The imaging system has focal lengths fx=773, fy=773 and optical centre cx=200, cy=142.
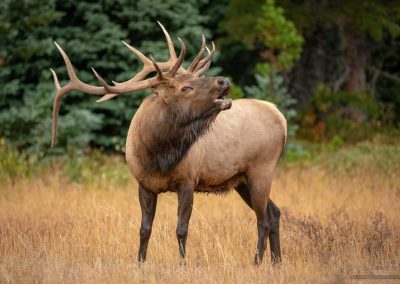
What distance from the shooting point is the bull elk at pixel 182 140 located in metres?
7.02

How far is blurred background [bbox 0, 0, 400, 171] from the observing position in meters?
13.6

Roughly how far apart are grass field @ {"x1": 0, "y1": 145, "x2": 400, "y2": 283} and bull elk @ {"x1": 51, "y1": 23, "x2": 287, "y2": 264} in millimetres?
425

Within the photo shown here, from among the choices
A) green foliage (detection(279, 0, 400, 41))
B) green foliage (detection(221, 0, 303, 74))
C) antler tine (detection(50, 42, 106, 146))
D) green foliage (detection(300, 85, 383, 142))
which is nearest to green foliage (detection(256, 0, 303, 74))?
green foliage (detection(221, 0, 303, 74))

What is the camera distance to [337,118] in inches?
734

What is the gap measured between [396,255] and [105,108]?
8.26m

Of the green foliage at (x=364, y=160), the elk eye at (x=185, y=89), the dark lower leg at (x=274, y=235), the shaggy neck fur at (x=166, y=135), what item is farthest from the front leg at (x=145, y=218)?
the green foliage at (x=364, y=160)

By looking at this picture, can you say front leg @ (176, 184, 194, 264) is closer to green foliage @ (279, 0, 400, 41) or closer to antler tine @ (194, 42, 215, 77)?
antler tine @ (194, 42, 215, 77)

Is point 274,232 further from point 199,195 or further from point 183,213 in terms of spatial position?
point 199,195

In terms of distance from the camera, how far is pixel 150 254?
7520 millimetres

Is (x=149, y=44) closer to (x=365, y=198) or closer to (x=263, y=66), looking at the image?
(x=263, y=66)

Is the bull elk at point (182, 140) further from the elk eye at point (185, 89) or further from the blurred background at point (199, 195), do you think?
the blurred background at point (199, 195)

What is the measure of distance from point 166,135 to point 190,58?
27.3ft

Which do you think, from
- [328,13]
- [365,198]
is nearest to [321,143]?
[328,13]

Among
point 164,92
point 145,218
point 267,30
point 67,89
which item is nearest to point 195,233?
point 145,218
